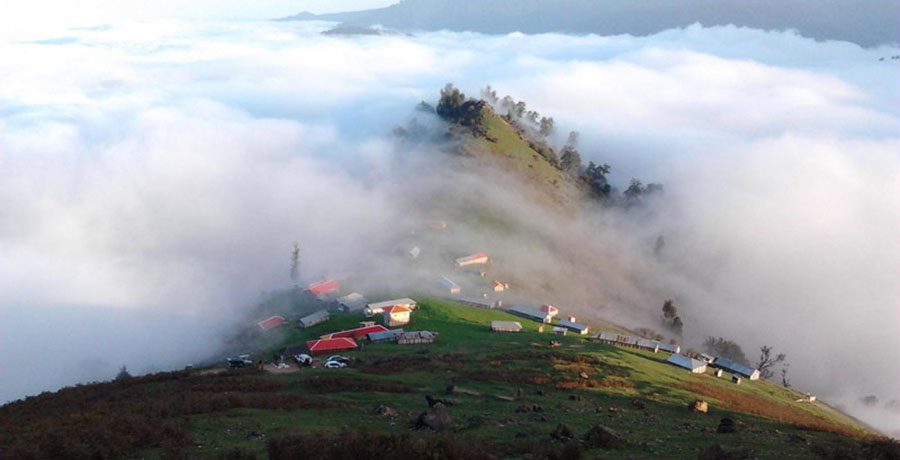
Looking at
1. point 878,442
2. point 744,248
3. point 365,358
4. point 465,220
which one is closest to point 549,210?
point 465,220

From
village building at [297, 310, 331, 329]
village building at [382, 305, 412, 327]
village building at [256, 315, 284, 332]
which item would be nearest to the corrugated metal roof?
village building at [382, 305, 412, 327]

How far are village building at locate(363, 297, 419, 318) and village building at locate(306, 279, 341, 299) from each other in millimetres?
9741

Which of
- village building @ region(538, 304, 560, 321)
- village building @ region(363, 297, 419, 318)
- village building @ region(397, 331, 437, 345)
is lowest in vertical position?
→ village building @ region(363, 297, 419, 318)

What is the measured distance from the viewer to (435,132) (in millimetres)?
164000

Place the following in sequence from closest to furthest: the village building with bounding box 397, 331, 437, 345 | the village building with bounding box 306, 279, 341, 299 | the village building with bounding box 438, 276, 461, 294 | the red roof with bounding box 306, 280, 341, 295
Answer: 1. the village building with bounding box 397, 331, 437, 345
2. the village building with bounding box 306, 279, 341, 299
3. the red roof with bounding box 306, 280, 341, 295
4. the village building with bounding box 438, 276, 461, 294

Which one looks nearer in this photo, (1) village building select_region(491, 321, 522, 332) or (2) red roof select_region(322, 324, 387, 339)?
(2) red roof select_region(322, 324, 387, 339)

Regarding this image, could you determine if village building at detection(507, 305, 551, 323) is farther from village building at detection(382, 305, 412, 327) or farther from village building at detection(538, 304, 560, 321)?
village building at detection(382, 305, 412, 327)

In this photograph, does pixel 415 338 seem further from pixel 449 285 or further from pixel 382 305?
pixel 449 285

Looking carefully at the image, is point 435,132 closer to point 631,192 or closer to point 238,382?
point 631,192

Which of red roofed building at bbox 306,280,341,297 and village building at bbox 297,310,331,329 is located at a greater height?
village building at bbox 297,310,331,329

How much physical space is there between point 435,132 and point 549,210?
4383 centimetres

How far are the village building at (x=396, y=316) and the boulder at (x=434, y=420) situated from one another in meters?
37.5

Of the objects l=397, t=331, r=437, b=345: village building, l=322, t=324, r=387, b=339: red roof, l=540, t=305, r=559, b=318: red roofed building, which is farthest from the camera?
l=540, t=305, r=559, b=318: red roofed building

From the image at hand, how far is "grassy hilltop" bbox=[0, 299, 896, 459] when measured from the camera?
23266 mm
